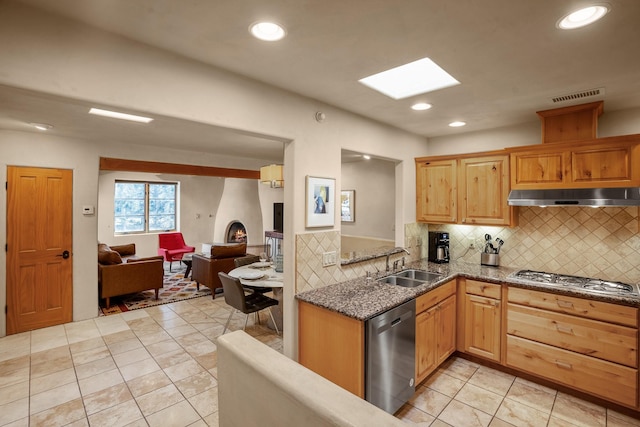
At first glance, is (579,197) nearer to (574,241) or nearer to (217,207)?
(574,241)

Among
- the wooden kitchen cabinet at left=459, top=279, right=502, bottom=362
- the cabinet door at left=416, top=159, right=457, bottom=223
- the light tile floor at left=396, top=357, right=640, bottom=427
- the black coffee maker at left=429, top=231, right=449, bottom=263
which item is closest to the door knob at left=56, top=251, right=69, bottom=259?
the light tile floor at left=396, top=357, right=640, bottom=427

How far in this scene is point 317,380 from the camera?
1099 mm

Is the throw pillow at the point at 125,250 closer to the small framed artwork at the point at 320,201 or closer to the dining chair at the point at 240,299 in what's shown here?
the dining chair at the point at 240,299

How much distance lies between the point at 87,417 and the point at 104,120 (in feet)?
9.42

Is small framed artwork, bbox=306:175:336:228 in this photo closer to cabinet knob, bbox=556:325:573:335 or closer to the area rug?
cabinet knob, bbox=556:325:573:335

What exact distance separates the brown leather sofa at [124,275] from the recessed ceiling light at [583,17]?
5594 mm

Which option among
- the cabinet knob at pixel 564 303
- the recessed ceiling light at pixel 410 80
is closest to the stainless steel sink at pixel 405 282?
the cabinet knob at pixel 564 303

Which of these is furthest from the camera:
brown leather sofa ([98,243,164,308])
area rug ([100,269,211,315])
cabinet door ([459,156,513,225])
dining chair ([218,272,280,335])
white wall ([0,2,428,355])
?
area rug ([100,269,211,315])

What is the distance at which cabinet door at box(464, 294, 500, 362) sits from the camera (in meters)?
2.86

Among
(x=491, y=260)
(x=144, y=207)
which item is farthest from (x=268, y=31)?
(x=144, y=207)

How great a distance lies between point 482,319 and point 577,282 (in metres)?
0.87

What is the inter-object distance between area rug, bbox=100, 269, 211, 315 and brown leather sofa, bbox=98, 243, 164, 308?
7.9 inches

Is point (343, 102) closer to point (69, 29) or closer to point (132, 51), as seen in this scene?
point (132, 51)

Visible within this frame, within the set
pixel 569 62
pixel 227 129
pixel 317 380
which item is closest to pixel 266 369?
pixel 317 380
